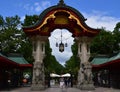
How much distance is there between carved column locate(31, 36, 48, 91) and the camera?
34.6m

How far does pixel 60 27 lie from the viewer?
3828 centimetres

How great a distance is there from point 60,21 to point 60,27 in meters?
0.95

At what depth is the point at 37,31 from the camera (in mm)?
35969

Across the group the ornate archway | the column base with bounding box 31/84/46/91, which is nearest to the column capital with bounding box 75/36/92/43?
Result: the ornate archway

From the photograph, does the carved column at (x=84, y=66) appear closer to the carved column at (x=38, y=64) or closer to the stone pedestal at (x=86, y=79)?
the stone pedestal at (x=86, y=79)

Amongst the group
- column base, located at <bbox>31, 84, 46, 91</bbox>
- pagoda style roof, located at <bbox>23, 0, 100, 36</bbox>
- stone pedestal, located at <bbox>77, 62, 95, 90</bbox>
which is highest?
pagoda style roof, located at <bbox>23, 0, 100, 36</bbox>

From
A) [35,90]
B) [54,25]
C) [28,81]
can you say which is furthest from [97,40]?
[35,90]

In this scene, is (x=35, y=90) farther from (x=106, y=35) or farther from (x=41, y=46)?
(x=106, y=35)

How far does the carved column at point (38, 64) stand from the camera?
113 ft

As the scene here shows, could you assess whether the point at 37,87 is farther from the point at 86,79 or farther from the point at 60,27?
the point at 60,27

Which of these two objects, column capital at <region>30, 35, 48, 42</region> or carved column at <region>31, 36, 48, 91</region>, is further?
column capital at <region>30, 35, 48, 42</region>

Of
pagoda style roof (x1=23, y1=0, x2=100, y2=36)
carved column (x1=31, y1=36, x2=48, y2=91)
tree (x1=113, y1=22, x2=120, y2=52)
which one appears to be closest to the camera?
carved column (x1=31, y1=36, x2=48, y2=91)

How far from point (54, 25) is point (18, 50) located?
2539cm

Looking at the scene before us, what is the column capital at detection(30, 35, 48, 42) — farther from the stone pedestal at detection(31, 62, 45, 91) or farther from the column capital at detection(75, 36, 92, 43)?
the column capital at detection(75, 36, 92, 43)
